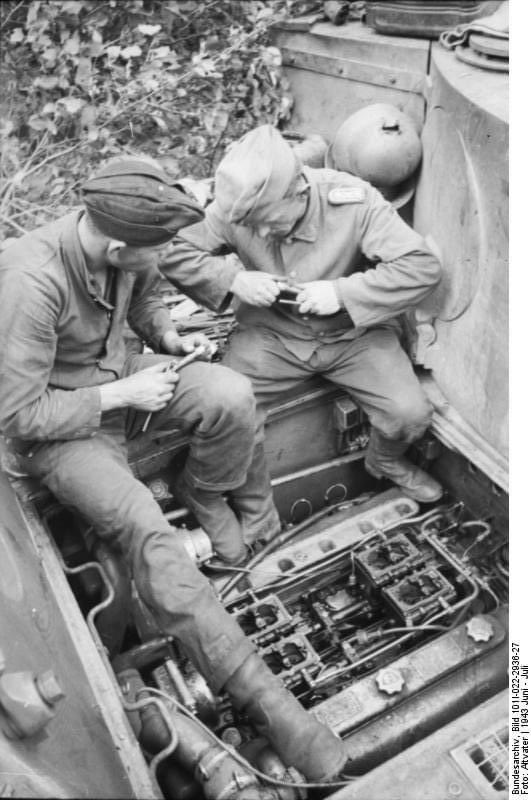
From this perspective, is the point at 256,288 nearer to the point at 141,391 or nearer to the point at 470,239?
the point at 141,391

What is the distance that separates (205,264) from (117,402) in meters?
0.95

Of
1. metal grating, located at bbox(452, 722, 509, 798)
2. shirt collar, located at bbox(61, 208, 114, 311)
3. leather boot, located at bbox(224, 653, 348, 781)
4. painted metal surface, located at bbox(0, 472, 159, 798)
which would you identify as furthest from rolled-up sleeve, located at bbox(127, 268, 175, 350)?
metal grating, located at bbox(452, 722, 509, 798)

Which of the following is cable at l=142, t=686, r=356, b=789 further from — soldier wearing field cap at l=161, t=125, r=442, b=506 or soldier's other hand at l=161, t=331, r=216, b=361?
soldier's other hand at l=161, t=331, r=216, b=361

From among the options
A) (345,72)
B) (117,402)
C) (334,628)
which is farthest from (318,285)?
(345,72)

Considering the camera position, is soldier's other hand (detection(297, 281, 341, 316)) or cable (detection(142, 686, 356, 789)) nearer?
cable (detection(142, 686, 356, 789))

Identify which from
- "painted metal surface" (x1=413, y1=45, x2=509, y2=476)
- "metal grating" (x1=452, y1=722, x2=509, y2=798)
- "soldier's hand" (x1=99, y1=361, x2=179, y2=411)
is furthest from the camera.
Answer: "painted metal surface" (x1=413, y1=45, x2=509, y2=476)

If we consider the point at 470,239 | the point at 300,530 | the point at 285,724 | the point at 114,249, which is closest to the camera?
the point at 285,724

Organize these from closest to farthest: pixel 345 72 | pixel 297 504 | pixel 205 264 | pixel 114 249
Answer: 1. pixel 114 249
2. pixel 205 264
3. pixel 297 504
4. pixel 345 72

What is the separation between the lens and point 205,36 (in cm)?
594

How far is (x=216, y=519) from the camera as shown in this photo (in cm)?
328

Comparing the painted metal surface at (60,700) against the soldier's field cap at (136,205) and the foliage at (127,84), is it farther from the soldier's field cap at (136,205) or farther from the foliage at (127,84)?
the foliage at (127,84)

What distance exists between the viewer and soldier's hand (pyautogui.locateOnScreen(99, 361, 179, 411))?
2.78 m
